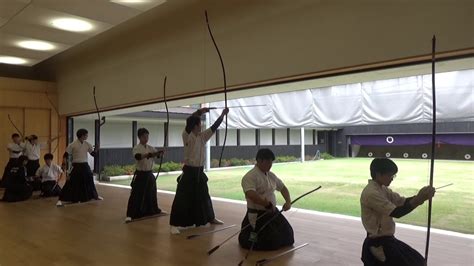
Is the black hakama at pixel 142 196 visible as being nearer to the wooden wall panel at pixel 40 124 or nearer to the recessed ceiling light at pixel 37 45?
the recessed ceiling light at pixel 37 45

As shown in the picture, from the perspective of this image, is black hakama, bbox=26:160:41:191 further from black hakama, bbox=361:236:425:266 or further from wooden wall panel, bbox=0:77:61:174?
black hakama, bbox=361:236:425:266

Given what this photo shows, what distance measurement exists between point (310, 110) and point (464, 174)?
4.73 metres

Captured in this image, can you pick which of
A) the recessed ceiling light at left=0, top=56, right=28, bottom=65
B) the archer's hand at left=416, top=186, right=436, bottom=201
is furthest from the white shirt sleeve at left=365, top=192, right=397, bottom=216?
the recessed ceiling light at left=0, top=56, right=28, bottom=65

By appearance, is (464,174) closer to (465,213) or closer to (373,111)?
(465,213)

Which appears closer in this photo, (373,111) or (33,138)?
(373,111)

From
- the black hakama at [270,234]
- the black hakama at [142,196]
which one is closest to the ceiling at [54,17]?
the black hakama at [142,196]

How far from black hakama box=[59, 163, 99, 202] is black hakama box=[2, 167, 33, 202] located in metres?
0.99

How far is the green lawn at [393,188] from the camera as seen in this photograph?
4492 mm

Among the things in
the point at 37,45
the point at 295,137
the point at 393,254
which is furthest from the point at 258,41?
the point at 295,137

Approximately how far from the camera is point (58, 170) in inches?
258

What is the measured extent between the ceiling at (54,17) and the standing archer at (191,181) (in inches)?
49.5

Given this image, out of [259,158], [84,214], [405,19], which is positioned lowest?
[84,214]

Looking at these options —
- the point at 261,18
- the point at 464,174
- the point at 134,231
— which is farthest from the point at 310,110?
the point at 464,174

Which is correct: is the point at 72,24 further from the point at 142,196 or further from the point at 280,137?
the point at 280,137
